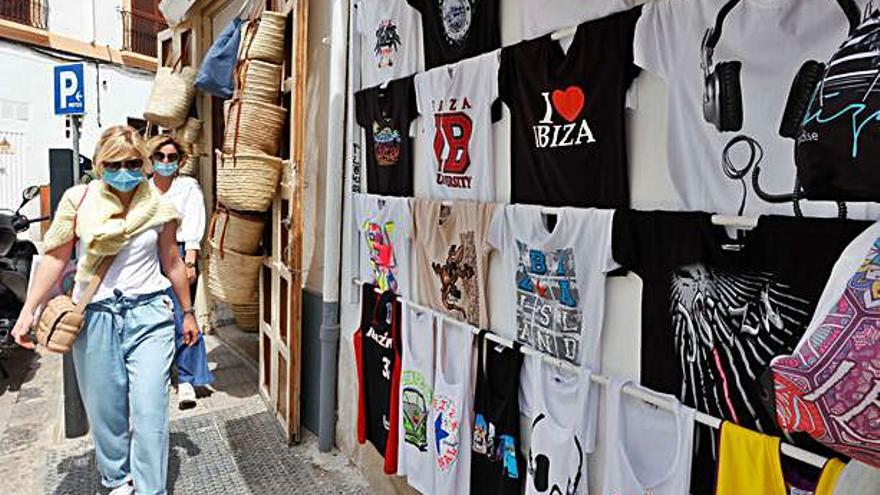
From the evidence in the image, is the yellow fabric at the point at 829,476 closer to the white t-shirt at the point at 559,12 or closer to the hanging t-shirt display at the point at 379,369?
the white t-shirt at the point at 559,12

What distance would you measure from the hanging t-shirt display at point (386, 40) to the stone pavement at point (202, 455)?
7.50 ft

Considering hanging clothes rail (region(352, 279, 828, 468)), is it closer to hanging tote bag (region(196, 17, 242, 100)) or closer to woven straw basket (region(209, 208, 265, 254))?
woven straw basket (region(209, 208, 265, 254))

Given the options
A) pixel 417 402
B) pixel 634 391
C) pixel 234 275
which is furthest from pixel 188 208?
pixel 634 391

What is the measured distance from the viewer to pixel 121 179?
2793 millimetres

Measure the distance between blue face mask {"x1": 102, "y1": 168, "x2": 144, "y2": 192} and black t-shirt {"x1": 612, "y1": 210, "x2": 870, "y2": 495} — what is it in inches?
86.4

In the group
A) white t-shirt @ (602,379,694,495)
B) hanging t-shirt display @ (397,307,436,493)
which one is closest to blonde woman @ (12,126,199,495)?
hanging t-shirt display @ (397,307,436,493)

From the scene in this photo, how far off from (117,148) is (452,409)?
75.0 inches

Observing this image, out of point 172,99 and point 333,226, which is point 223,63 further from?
point 333,226

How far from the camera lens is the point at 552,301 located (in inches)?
83.0

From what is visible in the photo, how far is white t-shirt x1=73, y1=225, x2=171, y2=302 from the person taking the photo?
9.18 feet

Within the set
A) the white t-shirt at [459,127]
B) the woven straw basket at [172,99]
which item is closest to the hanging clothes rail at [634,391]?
the white t-shirt at [459,127]

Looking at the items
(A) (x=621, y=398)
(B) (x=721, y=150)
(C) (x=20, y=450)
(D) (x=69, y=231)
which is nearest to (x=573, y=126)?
(B) (x=721, y=150)

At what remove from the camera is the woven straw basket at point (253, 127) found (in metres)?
4.20

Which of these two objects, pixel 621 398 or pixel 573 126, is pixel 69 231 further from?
pixel 621 398
